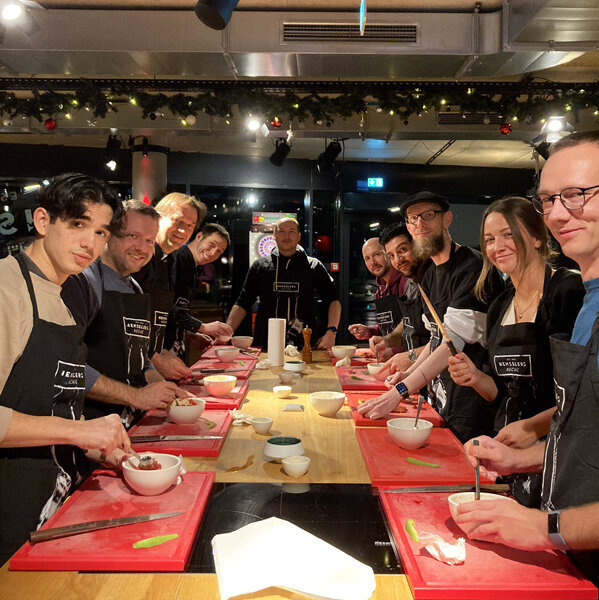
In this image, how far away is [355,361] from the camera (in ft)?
12.9

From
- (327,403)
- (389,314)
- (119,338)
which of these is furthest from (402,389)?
(389,314)

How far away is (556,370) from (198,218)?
10.4 ft

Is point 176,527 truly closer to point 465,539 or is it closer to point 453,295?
point 465,539

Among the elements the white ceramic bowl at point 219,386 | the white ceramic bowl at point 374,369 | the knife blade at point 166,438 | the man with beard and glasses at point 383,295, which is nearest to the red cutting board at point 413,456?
the knife blade at point 166,438

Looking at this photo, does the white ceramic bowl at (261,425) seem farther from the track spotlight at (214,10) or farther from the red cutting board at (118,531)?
the track spotlight at (214,10)

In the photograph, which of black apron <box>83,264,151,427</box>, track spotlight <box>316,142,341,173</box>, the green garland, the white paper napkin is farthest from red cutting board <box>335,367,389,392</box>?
track spotlight <box>316,142,341,173</box>

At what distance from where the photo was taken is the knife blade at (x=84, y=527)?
1.25 m

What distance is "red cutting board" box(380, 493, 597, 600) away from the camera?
1.10 meters

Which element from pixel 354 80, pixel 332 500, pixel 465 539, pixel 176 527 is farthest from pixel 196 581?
pixel 354 80

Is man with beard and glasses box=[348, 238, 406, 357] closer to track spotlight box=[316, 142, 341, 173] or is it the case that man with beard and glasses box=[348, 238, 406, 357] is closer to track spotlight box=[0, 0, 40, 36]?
track spotlight box=[316, 142, 341, 173]

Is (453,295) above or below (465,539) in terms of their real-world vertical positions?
above

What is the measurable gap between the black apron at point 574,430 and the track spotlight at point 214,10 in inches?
81.8

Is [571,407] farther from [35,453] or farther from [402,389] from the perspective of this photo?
[35,453]

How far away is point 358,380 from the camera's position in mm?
3182
